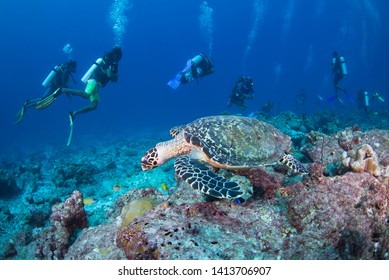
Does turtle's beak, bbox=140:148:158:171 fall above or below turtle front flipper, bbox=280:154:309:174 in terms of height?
above

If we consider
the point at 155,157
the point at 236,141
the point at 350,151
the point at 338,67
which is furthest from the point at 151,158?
the point at 338,67

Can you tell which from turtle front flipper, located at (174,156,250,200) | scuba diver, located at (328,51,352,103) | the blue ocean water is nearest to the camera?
turtle front flipper, located at (174,156,250,200)

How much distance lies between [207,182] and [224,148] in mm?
1187

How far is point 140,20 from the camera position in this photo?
127m

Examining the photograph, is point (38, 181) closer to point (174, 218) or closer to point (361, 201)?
point (174, 218)

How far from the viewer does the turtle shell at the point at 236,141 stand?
4211 millimetres

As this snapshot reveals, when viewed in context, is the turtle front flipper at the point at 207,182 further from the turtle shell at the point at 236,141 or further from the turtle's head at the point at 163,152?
the turtle's head at the point at 163,152

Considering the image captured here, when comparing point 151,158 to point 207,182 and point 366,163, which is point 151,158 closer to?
point 207,182

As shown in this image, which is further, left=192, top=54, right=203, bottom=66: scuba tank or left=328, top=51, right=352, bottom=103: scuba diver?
left=328, top=51, right=352, bottom=103: scuba diver

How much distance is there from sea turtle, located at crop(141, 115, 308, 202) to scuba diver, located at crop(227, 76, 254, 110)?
696 centimetres

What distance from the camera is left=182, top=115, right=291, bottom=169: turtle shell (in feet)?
13.8

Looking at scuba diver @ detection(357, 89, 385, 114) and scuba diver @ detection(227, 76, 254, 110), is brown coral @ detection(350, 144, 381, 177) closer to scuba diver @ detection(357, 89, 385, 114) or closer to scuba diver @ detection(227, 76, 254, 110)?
scuba diver @ detection(227, 76, 254, 110)

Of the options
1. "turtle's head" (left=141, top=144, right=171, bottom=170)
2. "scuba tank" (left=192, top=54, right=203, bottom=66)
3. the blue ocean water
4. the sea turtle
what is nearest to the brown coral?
the sea turtle
